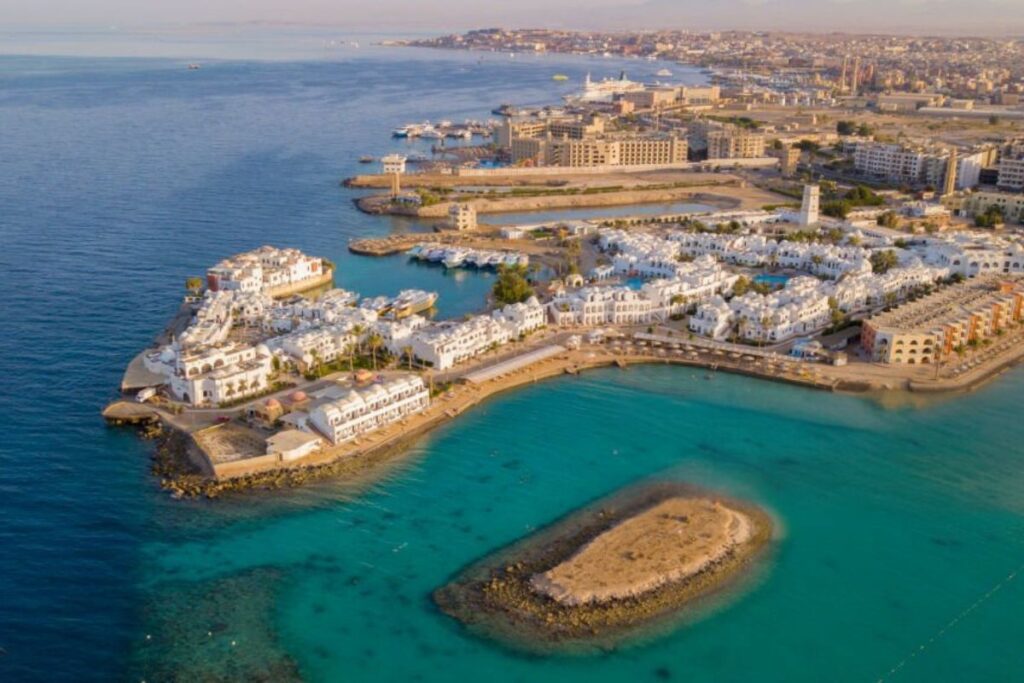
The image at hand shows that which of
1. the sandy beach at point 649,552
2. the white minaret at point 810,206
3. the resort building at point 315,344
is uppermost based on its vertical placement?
the white minaret at point 810,206

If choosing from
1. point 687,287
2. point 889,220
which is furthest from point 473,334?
point 889,220

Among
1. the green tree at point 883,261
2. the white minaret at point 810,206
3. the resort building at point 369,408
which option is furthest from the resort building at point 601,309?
the white minaret at point 810,206

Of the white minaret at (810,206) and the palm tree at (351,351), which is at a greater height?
the white minaret at (810,206)

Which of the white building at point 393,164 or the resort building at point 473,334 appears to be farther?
the white building at point 393,164

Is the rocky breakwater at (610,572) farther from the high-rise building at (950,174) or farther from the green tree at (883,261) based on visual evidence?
the high-rise building at (950,174)

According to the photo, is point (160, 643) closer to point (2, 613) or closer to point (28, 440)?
point (2, 613)

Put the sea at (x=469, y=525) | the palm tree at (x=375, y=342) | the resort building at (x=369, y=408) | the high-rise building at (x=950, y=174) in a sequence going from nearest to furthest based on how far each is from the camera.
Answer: the sea at (x=469, y=525) < the resort building at (x=369, y=408) < the palm tree at (x=375, y=342) < the high-rise building at (x=950, y=174)

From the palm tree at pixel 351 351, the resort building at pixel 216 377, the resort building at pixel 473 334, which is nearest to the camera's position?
the resort building at pixel 216 377
